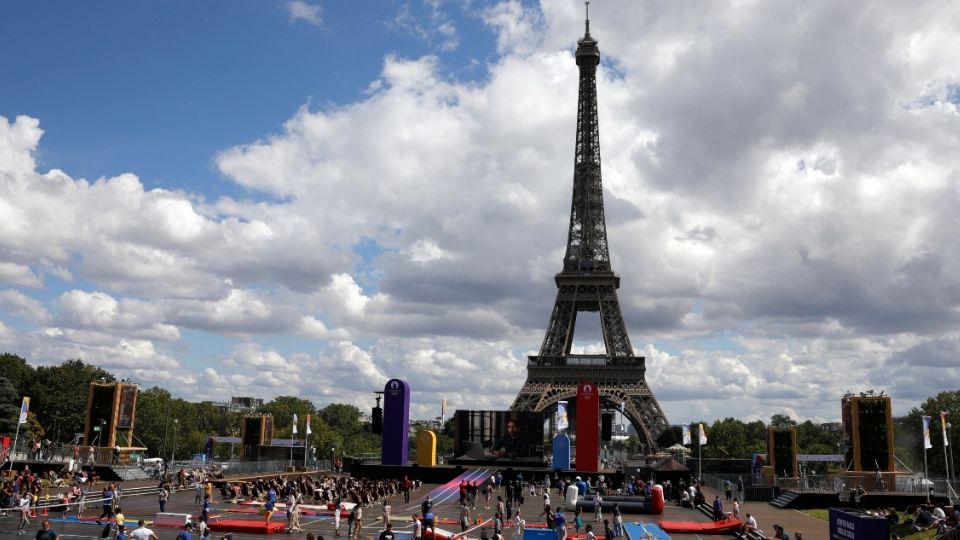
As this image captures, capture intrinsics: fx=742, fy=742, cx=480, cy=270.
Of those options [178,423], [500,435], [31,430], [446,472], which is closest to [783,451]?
[500,435]

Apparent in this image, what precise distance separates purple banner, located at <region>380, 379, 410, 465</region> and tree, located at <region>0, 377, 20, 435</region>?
40.9m

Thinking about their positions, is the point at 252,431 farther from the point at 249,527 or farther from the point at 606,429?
the point at 249,527

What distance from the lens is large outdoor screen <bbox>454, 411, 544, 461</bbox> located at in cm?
5878

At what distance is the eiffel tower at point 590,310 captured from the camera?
88.1 meters

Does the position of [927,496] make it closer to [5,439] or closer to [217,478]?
[217,478]

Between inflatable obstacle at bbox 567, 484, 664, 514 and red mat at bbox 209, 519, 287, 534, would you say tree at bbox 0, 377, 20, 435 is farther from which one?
inflatable obstacle at bbox 567, 484, 664, 514

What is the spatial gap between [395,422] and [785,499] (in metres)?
28.0

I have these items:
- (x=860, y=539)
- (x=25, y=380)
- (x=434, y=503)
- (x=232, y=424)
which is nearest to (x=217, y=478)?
(x=434, y=503)

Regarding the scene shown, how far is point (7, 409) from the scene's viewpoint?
73062 millimetres

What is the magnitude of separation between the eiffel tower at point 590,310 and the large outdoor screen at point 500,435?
26369 millimetres

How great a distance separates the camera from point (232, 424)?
143000 millimetres

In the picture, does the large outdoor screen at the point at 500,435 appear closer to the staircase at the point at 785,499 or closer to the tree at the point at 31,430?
the staircase at the point at 785,499

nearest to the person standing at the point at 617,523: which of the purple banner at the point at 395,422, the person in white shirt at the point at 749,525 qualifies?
the person in white shirt at the point at 749,525

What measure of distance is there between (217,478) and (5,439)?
1284cm
